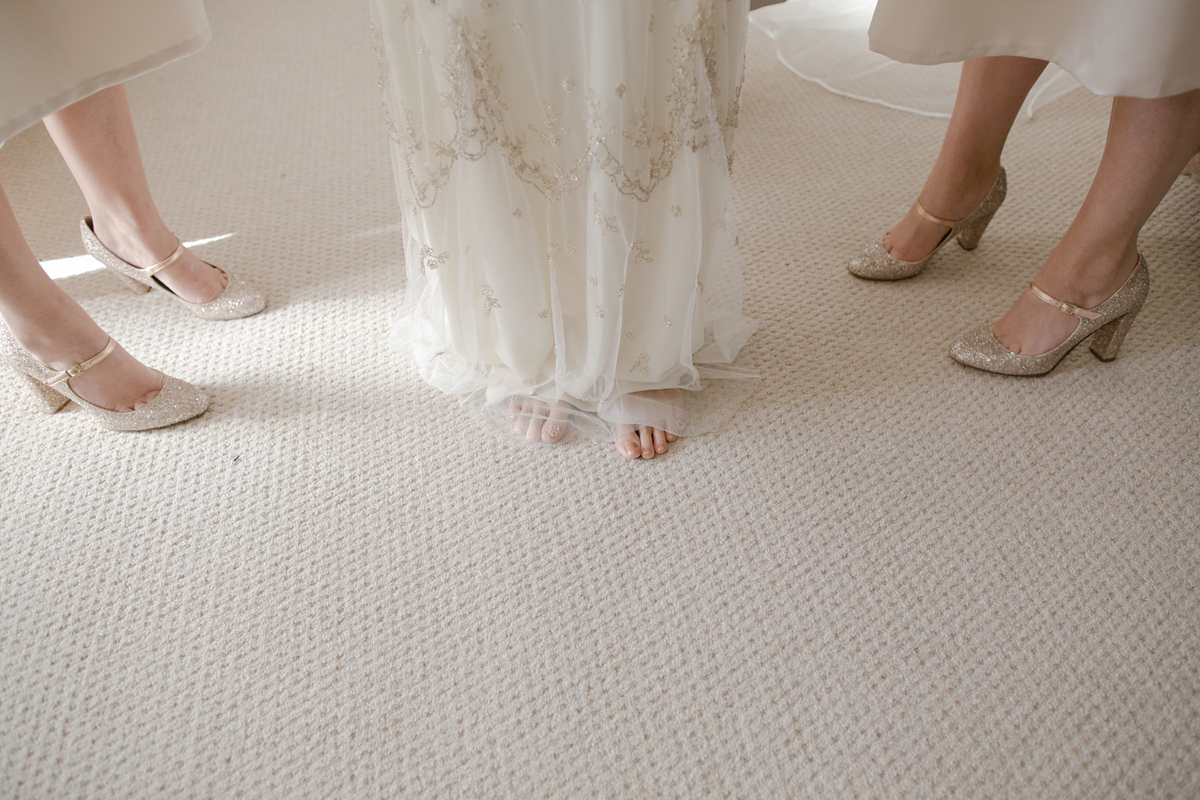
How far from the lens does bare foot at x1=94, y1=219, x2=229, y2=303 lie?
4.15ft

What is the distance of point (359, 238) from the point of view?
58.3 inches

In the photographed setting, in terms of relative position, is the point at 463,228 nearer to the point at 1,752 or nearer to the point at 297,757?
the point at 297,757

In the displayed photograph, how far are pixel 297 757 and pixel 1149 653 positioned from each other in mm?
995

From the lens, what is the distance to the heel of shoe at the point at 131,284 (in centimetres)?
134

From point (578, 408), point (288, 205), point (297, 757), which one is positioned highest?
point (288, 205)

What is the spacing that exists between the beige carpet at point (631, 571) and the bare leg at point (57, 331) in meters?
0.08

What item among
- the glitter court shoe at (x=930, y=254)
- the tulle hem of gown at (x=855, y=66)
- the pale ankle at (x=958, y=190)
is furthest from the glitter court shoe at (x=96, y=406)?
the tulle hem of gown at (x=855, y=66)

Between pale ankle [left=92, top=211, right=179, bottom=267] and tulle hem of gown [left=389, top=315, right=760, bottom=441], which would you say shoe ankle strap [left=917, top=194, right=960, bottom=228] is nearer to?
tulle hem of gown [left=389, top=315, right=760, bottom=441]

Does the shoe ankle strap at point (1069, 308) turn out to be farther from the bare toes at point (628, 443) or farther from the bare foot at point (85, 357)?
the bare foot at point (85, 357)

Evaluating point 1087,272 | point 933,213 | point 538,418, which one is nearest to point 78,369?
point 538,418

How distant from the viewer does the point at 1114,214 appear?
1027mm

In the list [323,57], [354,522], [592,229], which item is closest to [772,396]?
[592,229]

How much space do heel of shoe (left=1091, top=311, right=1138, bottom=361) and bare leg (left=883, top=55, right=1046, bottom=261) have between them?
301 millimetres

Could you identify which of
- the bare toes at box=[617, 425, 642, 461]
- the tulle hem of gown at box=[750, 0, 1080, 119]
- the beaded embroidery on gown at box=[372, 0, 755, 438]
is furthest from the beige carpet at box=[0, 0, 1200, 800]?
→ the tulle hem of gown at box=[750, 0, 1080, 119]
